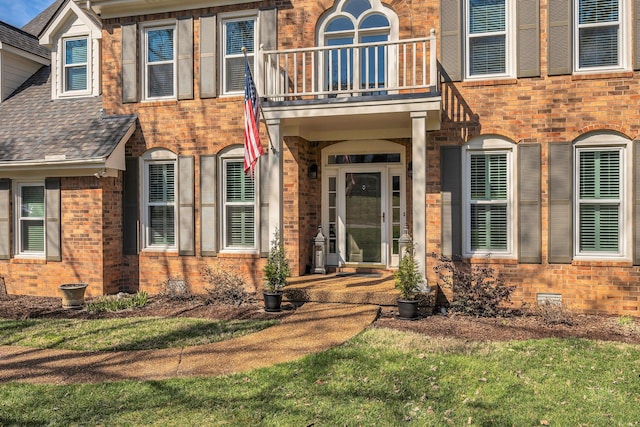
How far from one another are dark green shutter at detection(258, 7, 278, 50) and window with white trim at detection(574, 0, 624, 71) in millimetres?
5284

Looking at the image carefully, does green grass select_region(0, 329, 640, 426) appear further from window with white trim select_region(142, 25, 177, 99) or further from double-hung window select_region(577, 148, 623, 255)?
window with white trim select_region(142, 25, 177, 99)

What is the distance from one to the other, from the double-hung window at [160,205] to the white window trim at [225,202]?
105cm

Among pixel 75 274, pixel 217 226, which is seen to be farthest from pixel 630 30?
pixel 75 274

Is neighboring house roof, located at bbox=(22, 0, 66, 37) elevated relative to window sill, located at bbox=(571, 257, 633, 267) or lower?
elevated

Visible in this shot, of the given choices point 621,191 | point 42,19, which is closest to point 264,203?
point 621,191

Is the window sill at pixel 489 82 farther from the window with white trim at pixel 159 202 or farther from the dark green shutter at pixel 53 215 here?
the dark green shutter at pixel 53 215

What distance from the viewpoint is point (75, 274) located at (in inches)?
362

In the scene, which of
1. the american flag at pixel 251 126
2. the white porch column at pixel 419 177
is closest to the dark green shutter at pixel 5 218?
the american flag at pixel 251 126

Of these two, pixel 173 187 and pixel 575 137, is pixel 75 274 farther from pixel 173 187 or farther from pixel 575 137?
pixel 575 137

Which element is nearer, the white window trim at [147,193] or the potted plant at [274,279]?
the potted plant at [274,279]

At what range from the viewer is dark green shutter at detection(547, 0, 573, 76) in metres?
7.52

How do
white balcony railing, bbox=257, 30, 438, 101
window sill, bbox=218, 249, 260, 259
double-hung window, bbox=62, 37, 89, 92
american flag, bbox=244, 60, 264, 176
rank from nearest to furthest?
american flag, bbox=244, 60, 264, 176 → white balcony railing, bbox=257, 30, 438, 101 → window sill, bbox=218, 249, 260, 259 → double-hung window, bbox=62, 37, 89, 92

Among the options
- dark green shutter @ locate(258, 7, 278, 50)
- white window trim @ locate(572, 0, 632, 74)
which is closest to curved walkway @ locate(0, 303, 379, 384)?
dark green shutter @ locate(258, 7, 278, 50)

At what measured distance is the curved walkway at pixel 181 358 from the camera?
197 inches
